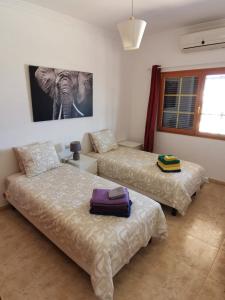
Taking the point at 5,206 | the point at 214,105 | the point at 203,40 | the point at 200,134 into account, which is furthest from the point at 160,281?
the point at 203,40

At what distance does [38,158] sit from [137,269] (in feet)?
5.48

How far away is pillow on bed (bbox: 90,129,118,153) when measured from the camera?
3.34m

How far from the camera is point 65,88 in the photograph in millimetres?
2846

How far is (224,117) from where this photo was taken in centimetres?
314

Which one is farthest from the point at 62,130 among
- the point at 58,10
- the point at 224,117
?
the point at 224,117

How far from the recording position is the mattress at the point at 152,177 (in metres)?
2.36

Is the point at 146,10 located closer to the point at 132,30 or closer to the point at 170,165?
the point at 132,30

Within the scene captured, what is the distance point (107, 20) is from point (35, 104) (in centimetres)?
166

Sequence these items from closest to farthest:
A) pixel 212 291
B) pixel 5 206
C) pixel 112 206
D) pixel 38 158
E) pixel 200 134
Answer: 1. pixel 212 291
2. pixel 112 206
3. pixel 38 158
4. pixel 5 206
5. pixel 200 134

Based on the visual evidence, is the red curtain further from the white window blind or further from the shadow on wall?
the shadow on wall

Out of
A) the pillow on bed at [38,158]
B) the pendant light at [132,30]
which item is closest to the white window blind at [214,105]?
the pendant light at [132,30]

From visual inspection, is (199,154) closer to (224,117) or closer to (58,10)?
(224,117)

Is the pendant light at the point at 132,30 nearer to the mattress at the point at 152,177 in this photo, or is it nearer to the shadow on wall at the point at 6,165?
the mattress at the point at 152,177

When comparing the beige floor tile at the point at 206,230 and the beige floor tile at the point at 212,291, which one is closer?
the beige floor tile at the point at 212,291
